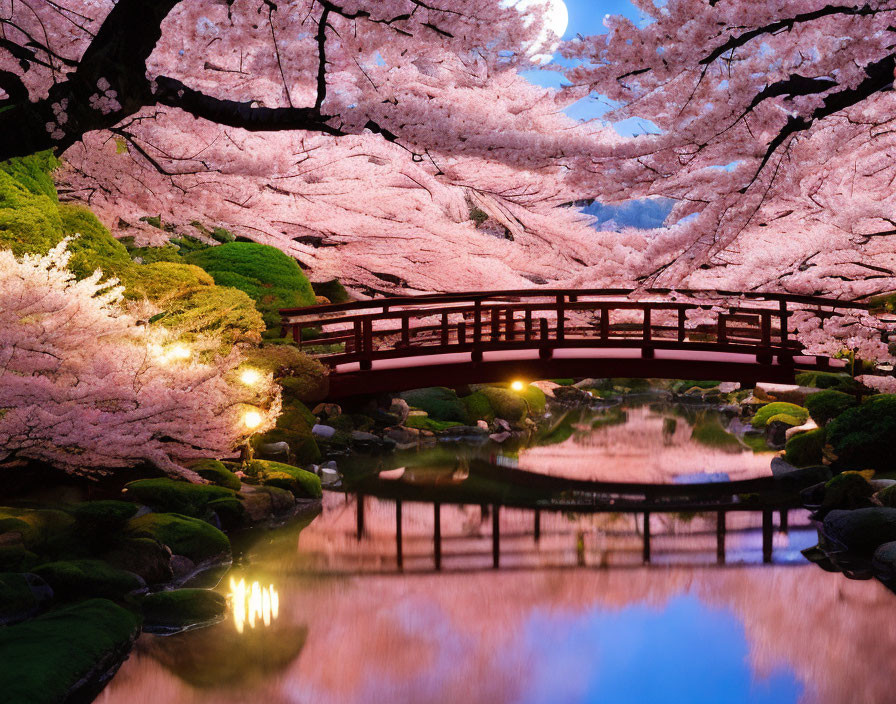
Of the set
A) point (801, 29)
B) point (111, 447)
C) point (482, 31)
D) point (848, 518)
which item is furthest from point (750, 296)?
point (111, 447)

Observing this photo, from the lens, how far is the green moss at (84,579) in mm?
6180

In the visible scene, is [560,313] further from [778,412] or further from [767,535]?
[778,412]

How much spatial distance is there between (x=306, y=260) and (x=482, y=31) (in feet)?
27.6

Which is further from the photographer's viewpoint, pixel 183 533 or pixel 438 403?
pixel 438 403

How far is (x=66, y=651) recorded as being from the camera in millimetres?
5242

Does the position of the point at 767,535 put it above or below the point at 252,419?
below

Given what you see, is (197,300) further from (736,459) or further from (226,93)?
(736,459)

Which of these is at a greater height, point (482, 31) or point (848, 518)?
point (482, 31)

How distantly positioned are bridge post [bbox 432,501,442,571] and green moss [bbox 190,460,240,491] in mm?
2293

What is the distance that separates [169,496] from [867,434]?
850cm

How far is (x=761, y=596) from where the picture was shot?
24.7 feet

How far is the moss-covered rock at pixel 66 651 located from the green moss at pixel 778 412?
12.8 metres

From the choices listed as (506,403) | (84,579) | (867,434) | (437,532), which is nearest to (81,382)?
(84,579)

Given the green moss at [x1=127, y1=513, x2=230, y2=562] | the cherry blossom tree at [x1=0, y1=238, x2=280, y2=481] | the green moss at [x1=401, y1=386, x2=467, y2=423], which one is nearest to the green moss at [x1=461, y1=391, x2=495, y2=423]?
the green moss at [x1=401, y1=386, x2=467, y2=423]
